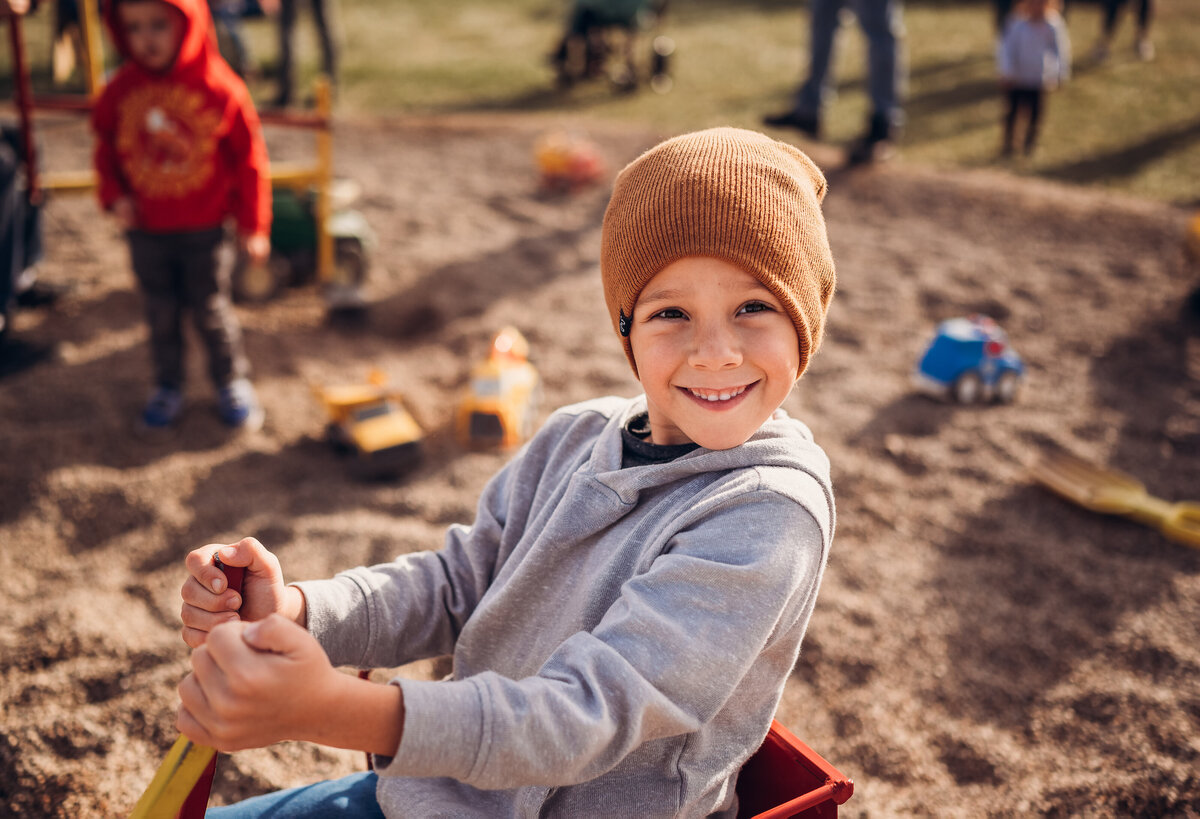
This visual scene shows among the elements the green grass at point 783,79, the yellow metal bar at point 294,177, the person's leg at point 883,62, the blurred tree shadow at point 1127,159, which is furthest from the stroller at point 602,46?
the yellow metal bar at point 294,177

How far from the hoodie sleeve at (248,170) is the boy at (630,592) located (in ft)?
6.79

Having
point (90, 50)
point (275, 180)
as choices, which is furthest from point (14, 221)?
point (275, 180)

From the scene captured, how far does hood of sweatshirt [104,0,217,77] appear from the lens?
2825mm

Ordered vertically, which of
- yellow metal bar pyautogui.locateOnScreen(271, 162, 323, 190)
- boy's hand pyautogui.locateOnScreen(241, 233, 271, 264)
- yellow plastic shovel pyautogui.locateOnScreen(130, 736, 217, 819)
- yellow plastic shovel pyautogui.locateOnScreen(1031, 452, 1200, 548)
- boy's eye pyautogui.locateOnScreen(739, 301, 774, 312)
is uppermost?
boy's eye pyautogui.locateOnScreen(739, 301, 774, 312)

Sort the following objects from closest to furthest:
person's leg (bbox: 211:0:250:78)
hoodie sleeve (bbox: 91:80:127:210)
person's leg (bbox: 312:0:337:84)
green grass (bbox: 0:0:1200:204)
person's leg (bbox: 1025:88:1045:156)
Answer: hoodie sleeve (bbox: 91:80:127:210)
person's leg (bbox: 1025:88:1045:156)
green grass (bbox: 0:0:1200:204)
person's leg (bbox: 312:0:337:84)
person's leg (bbox: 211:0:250:78)

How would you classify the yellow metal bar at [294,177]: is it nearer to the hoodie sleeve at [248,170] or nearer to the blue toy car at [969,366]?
the hoodie sleeve at [248,170]

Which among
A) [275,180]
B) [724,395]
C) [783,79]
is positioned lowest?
[783,79]

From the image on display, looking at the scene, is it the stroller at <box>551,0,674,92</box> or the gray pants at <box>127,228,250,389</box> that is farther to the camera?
the stroller at <box>551,0,674,92</box>

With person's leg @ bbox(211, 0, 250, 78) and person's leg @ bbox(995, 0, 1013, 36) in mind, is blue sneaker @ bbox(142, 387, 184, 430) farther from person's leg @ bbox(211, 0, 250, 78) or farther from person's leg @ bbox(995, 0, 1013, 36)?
person's leg @ bbox(995, 0, 1013, 36)

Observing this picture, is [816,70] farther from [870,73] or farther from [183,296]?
[183,296]

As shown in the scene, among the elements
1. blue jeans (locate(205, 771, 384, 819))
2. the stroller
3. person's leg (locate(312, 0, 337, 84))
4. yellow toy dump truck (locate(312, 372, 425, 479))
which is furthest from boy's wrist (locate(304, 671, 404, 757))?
the stroller

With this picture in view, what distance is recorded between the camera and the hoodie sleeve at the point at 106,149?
295 centimetres

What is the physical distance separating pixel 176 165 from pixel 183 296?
48 centimetres

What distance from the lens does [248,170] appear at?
9.89ft
